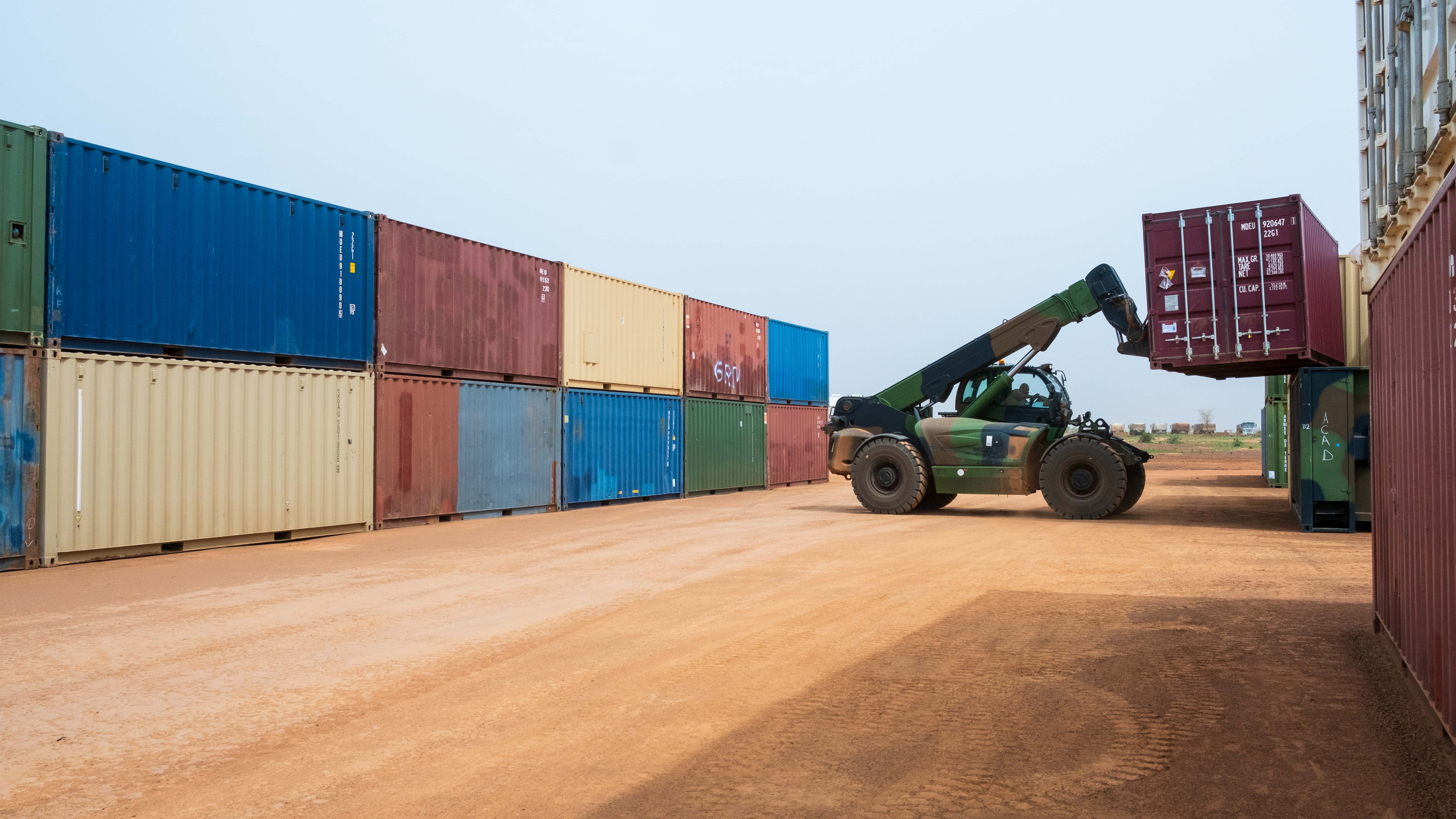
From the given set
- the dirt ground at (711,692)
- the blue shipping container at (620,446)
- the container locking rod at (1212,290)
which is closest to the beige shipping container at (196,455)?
the dirt ground at (711,692)

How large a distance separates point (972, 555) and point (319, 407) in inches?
372

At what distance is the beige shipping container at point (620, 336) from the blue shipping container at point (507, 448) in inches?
48.0

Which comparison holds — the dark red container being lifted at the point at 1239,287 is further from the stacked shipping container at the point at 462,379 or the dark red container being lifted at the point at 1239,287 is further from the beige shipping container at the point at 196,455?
the beige shipping container at the point at 196,455

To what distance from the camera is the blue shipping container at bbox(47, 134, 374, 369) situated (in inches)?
446

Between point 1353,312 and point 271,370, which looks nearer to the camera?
point 271,370

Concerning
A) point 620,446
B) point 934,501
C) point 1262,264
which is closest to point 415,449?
point 620,446

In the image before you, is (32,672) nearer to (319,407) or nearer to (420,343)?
(319,407)

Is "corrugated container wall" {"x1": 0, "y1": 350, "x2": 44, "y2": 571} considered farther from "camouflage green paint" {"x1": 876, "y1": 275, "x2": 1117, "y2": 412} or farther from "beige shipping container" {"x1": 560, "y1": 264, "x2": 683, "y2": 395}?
"camouflage green paint" {"x1": 876, "y1": 275, "x2": 1117, "y2": 412}

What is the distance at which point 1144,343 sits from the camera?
16.4 meters

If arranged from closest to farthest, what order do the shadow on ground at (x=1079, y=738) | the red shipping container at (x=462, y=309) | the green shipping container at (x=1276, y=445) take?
the shadow on ground at (x=1079, y=738) → the red shipping container at (x=462, y=309) → the green shipping container at (x=1276, y=445)

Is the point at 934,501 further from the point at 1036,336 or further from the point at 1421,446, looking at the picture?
the point at 1421,446

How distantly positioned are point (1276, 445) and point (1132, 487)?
483 inches

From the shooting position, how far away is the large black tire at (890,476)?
57.6ft

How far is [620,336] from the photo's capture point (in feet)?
72.0
